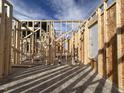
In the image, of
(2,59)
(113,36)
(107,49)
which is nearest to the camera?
(113,36)

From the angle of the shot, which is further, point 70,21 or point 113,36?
point 70,21

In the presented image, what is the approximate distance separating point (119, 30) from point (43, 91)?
316 centimetres

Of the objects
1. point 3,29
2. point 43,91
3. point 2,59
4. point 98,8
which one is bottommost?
point 43,91

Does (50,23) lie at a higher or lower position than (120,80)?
higher

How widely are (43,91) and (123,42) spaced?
3.00 meters

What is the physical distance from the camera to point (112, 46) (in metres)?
8.67

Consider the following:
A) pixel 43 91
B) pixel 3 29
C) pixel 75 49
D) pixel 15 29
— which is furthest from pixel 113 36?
pixel 75 49

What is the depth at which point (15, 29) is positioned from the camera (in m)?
16.1

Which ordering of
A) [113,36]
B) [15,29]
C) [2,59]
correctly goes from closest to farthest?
1. [113,36]
2. [2,59]
3. [15,29]

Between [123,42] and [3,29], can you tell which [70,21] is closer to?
[3,29]

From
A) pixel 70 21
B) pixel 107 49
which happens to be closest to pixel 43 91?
pixel 107 49

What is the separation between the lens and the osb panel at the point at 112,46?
8292mm

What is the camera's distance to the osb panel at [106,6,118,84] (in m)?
8.29

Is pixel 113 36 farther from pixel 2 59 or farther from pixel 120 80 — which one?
pixel 2 59
